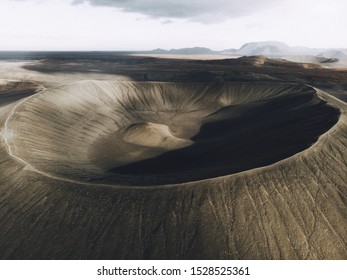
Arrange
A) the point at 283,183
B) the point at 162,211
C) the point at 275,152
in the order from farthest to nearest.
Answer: the point at 275,152
the point at 283,183
the point at 162,211

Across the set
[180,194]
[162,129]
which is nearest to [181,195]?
[180,194]

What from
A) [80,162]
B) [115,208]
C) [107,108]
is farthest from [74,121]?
[115,208]

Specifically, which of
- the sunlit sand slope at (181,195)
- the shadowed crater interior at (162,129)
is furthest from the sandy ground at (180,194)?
the shadowed crater interior at (162,129)

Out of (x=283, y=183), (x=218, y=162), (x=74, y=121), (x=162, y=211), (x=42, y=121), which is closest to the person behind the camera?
(x=162, y=211)

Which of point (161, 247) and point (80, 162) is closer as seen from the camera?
point (161, 247)

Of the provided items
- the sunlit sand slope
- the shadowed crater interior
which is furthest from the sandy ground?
the shadowed crater interior

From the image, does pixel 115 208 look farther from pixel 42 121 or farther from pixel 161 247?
pixel 42 121

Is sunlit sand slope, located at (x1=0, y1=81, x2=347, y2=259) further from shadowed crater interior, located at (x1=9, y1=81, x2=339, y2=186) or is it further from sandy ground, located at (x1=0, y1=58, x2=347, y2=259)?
shadowed crater interior, located at (x1=9, y1=81, x2=339, y2=186)

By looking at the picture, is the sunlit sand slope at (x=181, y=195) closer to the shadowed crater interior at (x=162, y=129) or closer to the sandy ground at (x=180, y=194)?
the sandy ground at (x=180, y=194)

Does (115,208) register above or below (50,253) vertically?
above
